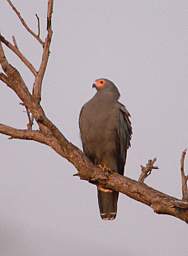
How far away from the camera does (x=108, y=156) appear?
7078 mm

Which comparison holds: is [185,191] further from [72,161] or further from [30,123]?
[30,123]

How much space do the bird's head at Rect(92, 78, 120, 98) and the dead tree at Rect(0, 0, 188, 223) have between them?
2.62 metres

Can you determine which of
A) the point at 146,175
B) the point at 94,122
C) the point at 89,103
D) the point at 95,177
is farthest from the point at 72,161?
the point at 89,103

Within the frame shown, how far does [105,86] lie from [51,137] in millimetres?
2999

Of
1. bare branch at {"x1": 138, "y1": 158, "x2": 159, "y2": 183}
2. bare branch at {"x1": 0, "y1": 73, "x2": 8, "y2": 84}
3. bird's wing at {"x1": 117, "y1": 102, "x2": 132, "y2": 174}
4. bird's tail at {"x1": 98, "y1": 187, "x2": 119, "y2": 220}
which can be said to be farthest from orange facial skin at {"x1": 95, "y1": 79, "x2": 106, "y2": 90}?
bare branch at {"x1": 0, "y1": 73, "x2": 8, "y2": 84}

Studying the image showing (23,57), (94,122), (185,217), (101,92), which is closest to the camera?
(185,217)

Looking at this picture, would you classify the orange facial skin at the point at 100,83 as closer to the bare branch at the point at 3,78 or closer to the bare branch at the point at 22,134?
the bare branch at the point at 22,134

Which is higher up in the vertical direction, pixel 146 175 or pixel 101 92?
pixel 101 92

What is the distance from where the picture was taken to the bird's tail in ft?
23.5

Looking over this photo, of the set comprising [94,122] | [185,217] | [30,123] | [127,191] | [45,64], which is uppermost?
[94,122]

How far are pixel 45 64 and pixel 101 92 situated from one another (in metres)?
2.81

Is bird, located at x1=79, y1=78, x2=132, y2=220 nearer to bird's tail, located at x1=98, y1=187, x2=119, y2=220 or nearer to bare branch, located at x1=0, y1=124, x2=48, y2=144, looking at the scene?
bird's tail, located at x1=98, y1=187, x2=119, y2=220

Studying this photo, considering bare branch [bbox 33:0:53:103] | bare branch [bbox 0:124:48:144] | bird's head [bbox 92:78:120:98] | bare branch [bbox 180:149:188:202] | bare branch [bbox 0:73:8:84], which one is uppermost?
bird's head [bbox 92:78:120:98]

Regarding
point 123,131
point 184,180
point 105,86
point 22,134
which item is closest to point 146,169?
point 184,180
